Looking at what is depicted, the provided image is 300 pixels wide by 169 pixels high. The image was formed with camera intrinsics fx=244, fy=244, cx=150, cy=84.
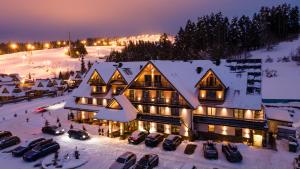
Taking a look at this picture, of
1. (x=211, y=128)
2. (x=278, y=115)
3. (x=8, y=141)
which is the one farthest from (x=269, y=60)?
(x=8, y=141)

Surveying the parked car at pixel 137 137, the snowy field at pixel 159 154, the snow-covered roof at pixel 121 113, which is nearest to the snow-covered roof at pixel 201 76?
the snowy field at pixel 159 154

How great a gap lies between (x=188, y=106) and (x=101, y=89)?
19154 millimetres

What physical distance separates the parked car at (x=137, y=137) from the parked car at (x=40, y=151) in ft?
35.3

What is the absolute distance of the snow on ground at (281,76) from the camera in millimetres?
60781

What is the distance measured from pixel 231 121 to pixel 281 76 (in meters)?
44.1

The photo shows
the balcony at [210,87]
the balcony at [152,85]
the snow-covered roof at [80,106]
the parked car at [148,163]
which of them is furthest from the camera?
the snow-covered roof at [80,106]

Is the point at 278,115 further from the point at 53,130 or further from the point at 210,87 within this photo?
the point at 53,130

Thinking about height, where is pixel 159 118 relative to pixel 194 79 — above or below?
below

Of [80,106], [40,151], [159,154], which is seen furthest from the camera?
[80,106]

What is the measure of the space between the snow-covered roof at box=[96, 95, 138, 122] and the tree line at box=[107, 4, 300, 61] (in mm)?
53819

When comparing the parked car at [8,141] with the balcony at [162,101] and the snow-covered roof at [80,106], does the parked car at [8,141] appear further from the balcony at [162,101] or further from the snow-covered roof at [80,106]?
the balcony at [162,101]

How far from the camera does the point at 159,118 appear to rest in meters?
40.5

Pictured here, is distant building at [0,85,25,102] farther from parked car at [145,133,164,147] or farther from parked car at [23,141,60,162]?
parked car at [145,133,164,147]

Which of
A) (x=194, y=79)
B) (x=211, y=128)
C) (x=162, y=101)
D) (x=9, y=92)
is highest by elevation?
(x=194, y=79)
